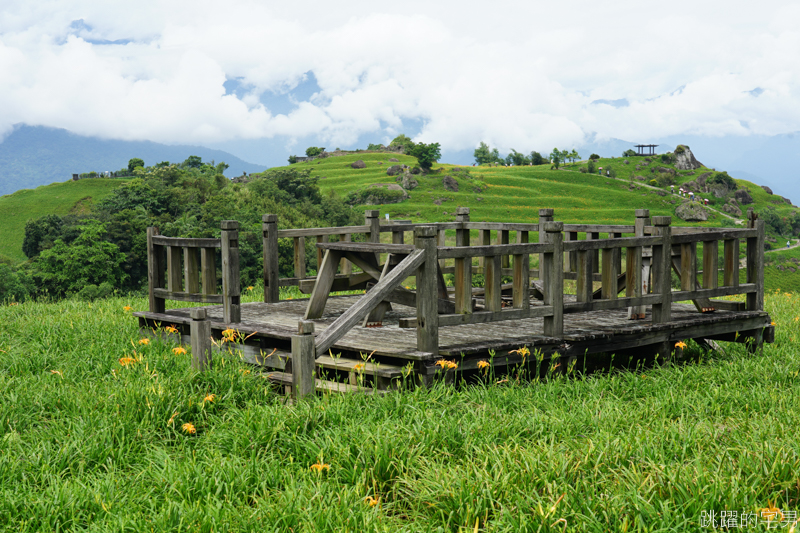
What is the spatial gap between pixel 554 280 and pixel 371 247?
2143 millimetres

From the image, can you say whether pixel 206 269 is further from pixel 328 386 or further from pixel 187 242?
pixel 328 386

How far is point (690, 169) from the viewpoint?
104 meters

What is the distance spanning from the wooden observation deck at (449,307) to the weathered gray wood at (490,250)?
0.02m

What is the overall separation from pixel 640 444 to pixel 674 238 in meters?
4.60

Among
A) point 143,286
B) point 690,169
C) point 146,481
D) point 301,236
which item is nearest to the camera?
point 146,481

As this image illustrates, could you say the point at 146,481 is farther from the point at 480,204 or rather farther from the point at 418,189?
the point at 418,189

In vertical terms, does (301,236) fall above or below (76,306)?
above

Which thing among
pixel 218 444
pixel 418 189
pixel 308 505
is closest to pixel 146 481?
pixel 218 444

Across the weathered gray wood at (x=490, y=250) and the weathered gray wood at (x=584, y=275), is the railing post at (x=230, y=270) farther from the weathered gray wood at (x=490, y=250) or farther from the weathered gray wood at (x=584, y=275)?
the weathered gray wood at (x=584, y=275)

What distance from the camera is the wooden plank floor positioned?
22.8 feet

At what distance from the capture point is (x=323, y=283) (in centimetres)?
844

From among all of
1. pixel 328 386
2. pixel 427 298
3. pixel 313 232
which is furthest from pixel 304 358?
pixel 313 232

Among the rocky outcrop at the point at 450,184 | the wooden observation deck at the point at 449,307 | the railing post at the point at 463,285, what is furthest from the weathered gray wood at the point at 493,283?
the rocky outcrop at the point at 450,184

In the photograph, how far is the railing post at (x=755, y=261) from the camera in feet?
30.7
